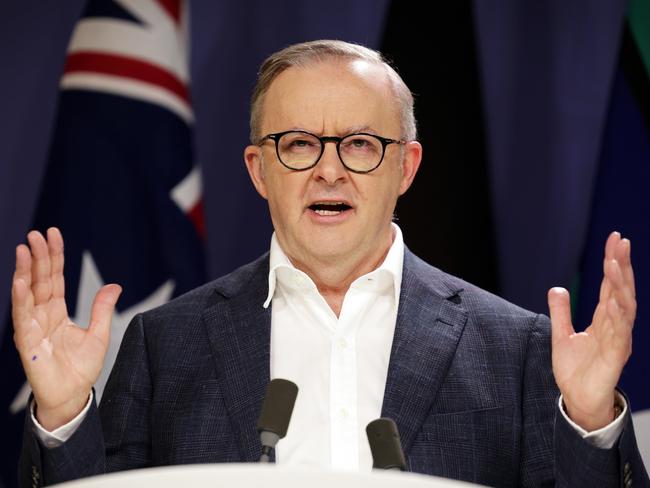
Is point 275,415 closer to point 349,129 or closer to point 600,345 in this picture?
point 600,345

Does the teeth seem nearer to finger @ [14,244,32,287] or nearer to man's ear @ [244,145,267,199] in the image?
man's ear @ [244,145,267,199]

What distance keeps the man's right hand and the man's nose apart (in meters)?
0.54

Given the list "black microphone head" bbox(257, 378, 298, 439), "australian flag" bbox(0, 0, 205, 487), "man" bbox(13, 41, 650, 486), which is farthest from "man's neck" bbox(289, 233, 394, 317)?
"australian flag" bbox(0, 0, 205, 487)

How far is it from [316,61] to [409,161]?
305 millimetres

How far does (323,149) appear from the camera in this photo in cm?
205

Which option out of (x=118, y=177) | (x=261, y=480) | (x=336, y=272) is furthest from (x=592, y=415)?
(x=118, y=177)

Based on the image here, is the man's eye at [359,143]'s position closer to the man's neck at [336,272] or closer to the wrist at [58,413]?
the man's neck at [336,272]

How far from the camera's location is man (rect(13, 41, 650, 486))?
5.56ft

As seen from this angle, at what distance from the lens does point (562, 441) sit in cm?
168

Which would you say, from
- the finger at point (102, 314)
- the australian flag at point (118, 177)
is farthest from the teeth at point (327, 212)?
the australian flag at point (118, 177)

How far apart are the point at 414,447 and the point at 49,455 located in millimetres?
650

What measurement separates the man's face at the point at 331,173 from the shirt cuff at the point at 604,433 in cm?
60

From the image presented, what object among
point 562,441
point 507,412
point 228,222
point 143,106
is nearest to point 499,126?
point 228,222

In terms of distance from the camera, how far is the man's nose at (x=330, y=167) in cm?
203
